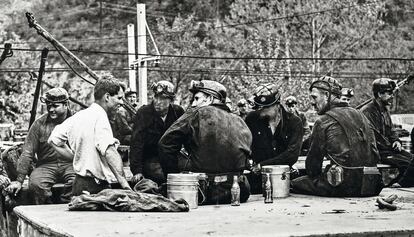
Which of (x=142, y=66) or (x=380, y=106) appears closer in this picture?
(x=380, y=106)

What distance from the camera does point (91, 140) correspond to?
9.30m

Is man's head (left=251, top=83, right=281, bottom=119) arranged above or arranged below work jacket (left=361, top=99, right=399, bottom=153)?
above

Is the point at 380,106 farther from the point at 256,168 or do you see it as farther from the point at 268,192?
the point at 268,192

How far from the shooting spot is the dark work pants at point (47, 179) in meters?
11.7

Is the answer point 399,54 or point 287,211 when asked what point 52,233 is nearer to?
point 287,211

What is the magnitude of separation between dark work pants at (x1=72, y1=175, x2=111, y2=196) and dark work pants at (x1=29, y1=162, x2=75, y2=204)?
189cm

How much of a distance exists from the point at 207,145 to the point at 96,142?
5.11ft

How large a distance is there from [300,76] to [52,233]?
146 feet

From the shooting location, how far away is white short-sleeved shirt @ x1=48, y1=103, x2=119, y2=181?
365 inches

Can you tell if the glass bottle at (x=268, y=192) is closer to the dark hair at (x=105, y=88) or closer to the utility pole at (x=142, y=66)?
the dark hair at (x=105, y=88)

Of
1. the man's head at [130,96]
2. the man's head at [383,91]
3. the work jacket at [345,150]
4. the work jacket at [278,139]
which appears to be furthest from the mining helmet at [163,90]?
the man's head at [130,96]

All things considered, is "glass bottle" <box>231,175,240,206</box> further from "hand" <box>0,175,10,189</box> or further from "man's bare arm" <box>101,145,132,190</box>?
"hand" <box>0,175,10,189</box>

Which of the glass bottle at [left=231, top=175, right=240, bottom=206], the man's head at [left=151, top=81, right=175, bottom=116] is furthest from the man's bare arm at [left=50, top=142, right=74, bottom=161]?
the man's head at [left=151, top=81, right=175, bottom=116]

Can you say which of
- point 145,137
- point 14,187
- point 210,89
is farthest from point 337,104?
point 14,187
